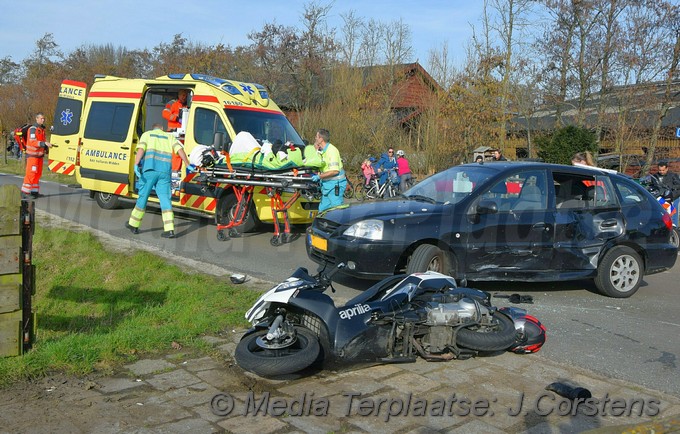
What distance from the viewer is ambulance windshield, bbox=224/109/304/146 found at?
1245 centimetres

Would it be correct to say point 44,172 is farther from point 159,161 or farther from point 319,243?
point 319,243

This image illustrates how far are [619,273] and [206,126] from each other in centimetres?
756

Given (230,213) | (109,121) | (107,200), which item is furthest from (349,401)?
(107,200)

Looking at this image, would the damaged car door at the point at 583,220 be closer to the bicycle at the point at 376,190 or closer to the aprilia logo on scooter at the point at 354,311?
the aprilia logo on scooter at the point at 354,311

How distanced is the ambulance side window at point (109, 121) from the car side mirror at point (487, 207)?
8422 mm

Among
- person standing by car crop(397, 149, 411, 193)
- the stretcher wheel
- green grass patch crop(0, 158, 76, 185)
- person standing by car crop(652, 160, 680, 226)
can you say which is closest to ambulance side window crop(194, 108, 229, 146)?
the stretcher wheel

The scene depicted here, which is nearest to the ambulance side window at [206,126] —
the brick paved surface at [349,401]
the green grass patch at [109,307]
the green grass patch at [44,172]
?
the green grass patch at [109,307]

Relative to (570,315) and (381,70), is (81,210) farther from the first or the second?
(381,70)

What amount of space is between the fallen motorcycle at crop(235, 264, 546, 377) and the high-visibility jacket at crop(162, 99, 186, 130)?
30.4ft

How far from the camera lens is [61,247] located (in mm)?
10508

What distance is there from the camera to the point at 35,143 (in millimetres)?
15875

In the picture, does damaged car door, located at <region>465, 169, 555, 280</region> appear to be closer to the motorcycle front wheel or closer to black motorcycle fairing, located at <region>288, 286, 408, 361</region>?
black motorcycle fairing, located at <region>288, 286, 408, 361</region>

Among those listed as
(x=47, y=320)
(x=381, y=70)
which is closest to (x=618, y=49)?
(x=381, y=70)

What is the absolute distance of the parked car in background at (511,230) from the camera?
7746 mm
